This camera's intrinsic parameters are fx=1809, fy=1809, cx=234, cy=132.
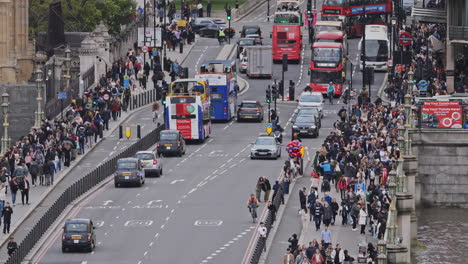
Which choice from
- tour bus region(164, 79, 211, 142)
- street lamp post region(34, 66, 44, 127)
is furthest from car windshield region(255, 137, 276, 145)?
street lamp post region(34, 66, 44, 127)

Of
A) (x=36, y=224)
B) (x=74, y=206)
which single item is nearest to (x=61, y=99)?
(x=74, y=206)

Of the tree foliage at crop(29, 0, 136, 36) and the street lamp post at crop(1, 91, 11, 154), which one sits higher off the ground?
the tree foliage at crop(29, 0, 136, 36)

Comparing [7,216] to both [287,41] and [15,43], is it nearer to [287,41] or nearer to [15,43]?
[15,43]

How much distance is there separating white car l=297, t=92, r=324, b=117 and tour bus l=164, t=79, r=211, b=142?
40.9 ft

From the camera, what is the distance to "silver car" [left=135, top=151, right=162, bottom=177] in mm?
99562

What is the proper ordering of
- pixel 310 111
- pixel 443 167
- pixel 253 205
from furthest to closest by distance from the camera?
pixel 310 111, pixel 443 167, pixel 253 205

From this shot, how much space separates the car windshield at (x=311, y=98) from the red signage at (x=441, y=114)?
→ 932 inches

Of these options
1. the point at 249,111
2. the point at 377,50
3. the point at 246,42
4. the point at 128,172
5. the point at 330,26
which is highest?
the point at 330,26

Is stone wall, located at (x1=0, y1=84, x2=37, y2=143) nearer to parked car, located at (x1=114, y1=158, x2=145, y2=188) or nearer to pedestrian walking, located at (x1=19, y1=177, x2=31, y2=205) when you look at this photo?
parked car, located at (x1=114, y1=158, x2=145, y2=188)

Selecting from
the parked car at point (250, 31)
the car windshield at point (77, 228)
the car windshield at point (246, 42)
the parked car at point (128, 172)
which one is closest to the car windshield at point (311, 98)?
the car windshield at point (246, 42)

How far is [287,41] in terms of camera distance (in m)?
147

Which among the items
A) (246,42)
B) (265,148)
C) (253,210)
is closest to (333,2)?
(246,42)

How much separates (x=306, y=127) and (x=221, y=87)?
25.4 ft

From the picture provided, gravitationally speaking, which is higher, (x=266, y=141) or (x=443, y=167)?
(x=266, y=141)
